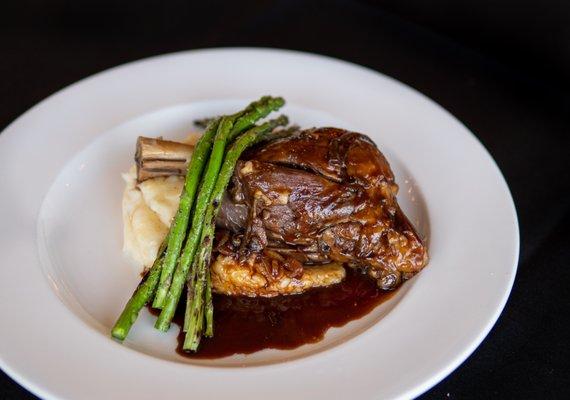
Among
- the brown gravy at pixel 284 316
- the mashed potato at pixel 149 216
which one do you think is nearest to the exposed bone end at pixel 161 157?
the mashed potato at pixel 149 216

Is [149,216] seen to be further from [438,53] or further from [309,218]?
[438,53]

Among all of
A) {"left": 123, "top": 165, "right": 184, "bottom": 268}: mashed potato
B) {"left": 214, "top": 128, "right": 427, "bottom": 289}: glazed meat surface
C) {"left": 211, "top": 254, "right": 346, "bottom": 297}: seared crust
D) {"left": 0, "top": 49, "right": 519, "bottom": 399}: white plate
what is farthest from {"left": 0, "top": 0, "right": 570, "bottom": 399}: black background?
{"left": 123, "top": 165, "right": 184, "bottom": 268}: mashed potato

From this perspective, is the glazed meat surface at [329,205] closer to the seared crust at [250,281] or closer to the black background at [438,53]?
the seared crust at [250,281]

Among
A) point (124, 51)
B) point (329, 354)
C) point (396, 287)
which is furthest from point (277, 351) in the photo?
point (124, 51)

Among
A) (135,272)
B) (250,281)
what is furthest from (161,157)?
(250,281)

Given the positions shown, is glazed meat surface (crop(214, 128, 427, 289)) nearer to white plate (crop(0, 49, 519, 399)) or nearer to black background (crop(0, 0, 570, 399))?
white plate (crop(0, 49, 519, 399))
